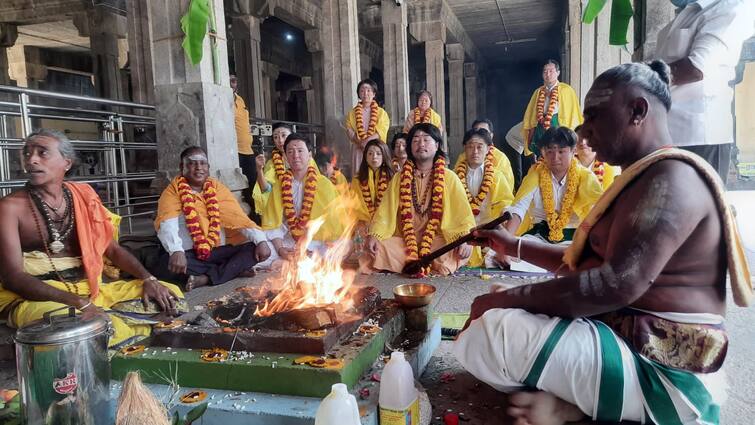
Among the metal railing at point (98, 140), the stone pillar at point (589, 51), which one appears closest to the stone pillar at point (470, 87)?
the stone pillar at point (589, 51)

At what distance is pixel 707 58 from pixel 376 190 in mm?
3219

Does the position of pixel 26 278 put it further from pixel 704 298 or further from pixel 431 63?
pixel 431 63

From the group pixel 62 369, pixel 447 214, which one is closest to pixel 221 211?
pixel 447 214

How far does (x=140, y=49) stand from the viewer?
9.15 meters

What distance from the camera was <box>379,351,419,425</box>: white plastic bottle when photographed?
1943 mm

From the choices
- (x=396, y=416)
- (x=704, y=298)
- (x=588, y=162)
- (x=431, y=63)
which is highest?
(x=431, y=63)

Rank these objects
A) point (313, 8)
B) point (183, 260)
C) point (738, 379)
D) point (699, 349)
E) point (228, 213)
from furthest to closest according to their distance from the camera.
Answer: point (313, 8), point (228, 213), point (183, 260), point (738, 379), point (699, 349)


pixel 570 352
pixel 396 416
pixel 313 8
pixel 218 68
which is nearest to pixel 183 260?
pixel 218 68

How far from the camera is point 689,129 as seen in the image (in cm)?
359

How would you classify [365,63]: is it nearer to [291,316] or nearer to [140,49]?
[140,49]

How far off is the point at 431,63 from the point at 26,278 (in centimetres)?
1212

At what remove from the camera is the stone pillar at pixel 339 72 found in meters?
9.19

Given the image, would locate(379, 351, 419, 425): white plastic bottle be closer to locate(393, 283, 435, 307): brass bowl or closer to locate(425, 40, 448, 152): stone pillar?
locate(393, 283, 435, 307): brass bowl

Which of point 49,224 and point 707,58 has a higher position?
point 707,58
